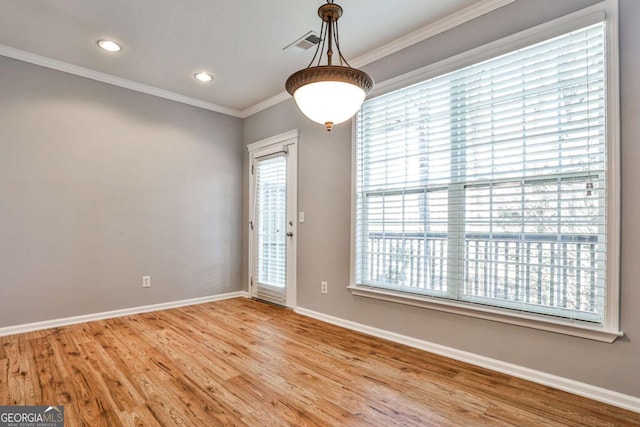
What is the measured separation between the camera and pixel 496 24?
7.82 feet

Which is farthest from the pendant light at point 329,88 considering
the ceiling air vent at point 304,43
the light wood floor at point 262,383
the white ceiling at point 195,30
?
the light wood floor at point 262,383

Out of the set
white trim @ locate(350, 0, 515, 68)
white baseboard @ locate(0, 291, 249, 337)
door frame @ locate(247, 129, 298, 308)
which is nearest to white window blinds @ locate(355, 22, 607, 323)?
white trim @ locate(350, 0, 515, 68)

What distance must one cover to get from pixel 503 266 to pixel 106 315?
150 inches

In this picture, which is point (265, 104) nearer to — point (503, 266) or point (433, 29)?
point (433, 29)

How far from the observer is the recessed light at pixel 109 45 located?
9.63 feet

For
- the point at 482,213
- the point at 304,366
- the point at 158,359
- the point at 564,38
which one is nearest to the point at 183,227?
the point at 158,359

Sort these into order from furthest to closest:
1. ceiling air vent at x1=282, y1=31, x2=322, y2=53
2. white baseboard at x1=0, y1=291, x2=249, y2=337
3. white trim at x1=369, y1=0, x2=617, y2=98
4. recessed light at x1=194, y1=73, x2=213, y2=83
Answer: recessed light at x1=194, y1=73, x2=213, y2=83, white baseboard at x1=0, y1=291, x2=249, y2=337, ceiling air vent at x1=282, y1=31, x2=322, y2=53, white trim at x1=369, y1=0, x2=617, y2=98

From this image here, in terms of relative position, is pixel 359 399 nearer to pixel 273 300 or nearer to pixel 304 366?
pixel 304 366

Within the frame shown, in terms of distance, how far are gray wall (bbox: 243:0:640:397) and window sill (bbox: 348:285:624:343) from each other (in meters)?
0.05

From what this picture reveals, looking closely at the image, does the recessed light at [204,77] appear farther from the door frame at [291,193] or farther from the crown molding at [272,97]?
the door frame at [291,193]

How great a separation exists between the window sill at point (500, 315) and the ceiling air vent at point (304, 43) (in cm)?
221

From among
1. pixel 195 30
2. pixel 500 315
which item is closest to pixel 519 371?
pixel 500 315

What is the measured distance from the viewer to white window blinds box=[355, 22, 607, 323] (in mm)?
2020

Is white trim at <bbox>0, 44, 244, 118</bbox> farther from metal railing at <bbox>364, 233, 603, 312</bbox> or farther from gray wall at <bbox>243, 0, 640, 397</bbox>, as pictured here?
metal railing at <bbox>364, 233, 603, 312</bbox>
